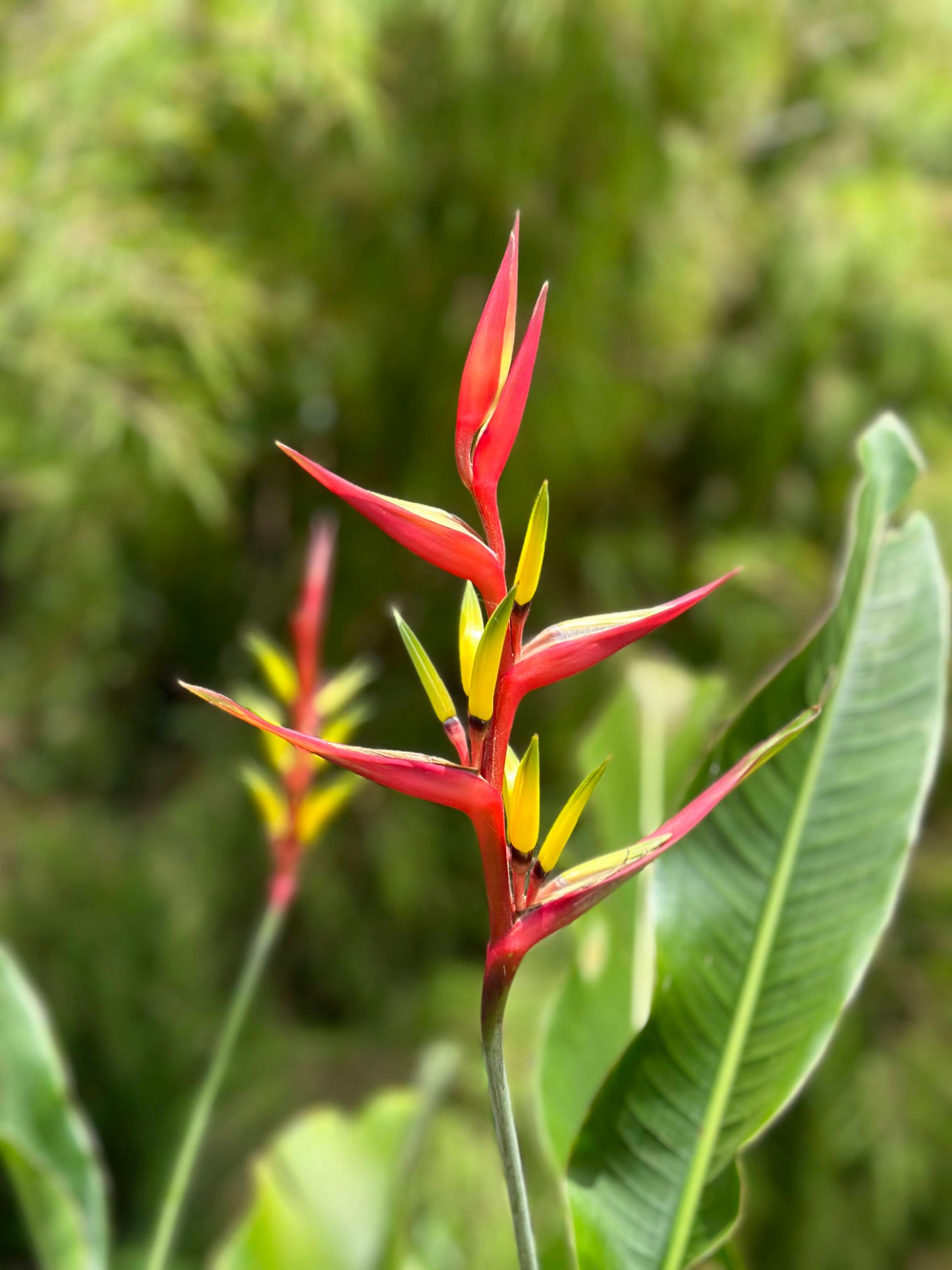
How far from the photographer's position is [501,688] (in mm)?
191

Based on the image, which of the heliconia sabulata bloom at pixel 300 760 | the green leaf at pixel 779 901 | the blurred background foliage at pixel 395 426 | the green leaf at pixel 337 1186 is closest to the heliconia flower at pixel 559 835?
the green leaf at pixel 779 901

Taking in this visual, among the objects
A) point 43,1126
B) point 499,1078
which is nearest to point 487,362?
point 499,1078

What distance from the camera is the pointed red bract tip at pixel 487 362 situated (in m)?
0.19

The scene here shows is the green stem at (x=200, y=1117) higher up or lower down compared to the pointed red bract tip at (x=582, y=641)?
lower down

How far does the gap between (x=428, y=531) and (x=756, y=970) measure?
211 millimetres

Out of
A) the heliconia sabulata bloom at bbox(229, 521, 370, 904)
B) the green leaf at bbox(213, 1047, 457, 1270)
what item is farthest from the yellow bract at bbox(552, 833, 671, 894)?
the green leaf at bbox(213, 1047, 457, 1270)

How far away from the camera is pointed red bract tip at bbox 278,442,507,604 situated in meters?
0.18

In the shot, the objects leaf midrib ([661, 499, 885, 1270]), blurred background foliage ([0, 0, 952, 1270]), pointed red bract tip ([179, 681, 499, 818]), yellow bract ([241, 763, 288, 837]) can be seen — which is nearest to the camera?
pointed red bract tip ([179, 681, 499, 818])

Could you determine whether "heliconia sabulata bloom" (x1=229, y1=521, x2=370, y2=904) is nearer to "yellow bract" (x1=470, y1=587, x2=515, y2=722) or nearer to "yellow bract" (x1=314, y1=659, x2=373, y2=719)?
"yellow bract" (x1=314, y1=659, x2=373, y2=719)

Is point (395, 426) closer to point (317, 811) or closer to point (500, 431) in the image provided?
point (317, 811)

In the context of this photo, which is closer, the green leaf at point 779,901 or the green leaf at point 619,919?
the green leaf at point 779,901

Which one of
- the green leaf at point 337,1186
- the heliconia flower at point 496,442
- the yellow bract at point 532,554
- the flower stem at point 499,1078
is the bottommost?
the green leaf at point 337,1186

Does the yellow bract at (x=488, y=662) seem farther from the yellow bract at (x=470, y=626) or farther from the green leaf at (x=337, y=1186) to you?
the green leaf at (x=337, y=1186)

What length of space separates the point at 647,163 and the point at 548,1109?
46.4 inches
